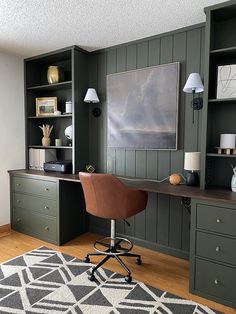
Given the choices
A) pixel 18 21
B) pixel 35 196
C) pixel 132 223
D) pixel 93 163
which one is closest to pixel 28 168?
pixel 35 196

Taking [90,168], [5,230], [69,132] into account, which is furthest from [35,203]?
[69,132]

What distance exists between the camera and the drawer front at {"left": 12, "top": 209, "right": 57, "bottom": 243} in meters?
2.90

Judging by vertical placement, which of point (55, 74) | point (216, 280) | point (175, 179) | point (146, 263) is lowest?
point (146, 263)

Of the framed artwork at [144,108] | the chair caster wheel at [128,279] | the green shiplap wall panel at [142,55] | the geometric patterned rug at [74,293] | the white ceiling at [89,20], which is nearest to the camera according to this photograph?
the geometric patterned rug at [74,293]

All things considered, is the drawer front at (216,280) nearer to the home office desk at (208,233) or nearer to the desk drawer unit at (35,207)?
the home office desk at (208,233)

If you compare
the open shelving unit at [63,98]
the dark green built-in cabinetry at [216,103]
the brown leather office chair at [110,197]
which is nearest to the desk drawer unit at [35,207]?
the open shelving unit at [63,98]

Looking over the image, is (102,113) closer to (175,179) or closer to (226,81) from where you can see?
(175,179)

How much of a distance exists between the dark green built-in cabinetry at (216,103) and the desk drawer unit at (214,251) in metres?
0.33

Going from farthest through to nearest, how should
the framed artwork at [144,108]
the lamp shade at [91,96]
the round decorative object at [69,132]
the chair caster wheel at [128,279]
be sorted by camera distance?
the round decorative object at [69,132]
the lamp shade at [91,96]
the framed artwork at [144,108]
the chair caster wheel at [128,279]

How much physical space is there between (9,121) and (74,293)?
7.60ft

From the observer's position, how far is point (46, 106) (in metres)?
3.36

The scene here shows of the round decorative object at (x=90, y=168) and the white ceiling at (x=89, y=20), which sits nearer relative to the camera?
the white ceiling at (x=89, y=20)

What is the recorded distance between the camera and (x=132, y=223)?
2922 mm

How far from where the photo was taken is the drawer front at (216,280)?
5.97ft
